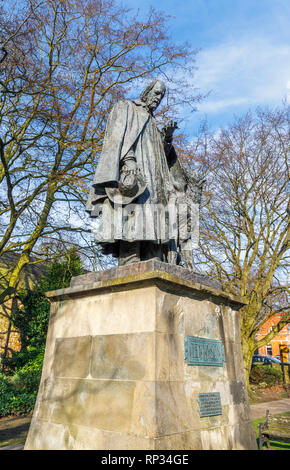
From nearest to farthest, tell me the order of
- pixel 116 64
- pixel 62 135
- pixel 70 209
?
pixel 62 135, pixel 116 64, pixel 70 209

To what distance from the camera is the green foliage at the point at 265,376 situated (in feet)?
75.6

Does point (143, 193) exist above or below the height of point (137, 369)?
above

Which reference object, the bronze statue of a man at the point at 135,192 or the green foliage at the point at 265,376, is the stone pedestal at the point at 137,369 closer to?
the bronze statue of a man at the point at 135,192

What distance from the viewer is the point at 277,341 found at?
194ft

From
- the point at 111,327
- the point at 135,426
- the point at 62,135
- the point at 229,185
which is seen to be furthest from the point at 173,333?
the point at 229,185

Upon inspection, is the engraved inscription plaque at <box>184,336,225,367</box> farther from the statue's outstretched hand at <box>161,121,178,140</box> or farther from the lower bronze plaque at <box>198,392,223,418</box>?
the statue's outstretched hand at <box>161,121,178,140</box>

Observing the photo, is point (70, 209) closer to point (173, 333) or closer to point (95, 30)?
point (95, 30)

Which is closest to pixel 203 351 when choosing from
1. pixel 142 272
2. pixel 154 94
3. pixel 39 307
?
pixel 142 272

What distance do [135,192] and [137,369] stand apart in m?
1.96

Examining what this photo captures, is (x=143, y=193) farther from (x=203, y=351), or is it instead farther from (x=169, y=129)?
(x=203, y=351)

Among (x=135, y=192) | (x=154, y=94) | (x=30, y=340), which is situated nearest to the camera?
(x=135, y=192)

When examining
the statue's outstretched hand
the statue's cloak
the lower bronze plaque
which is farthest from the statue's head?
the lower bronze plaque

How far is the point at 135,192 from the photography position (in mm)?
4227
